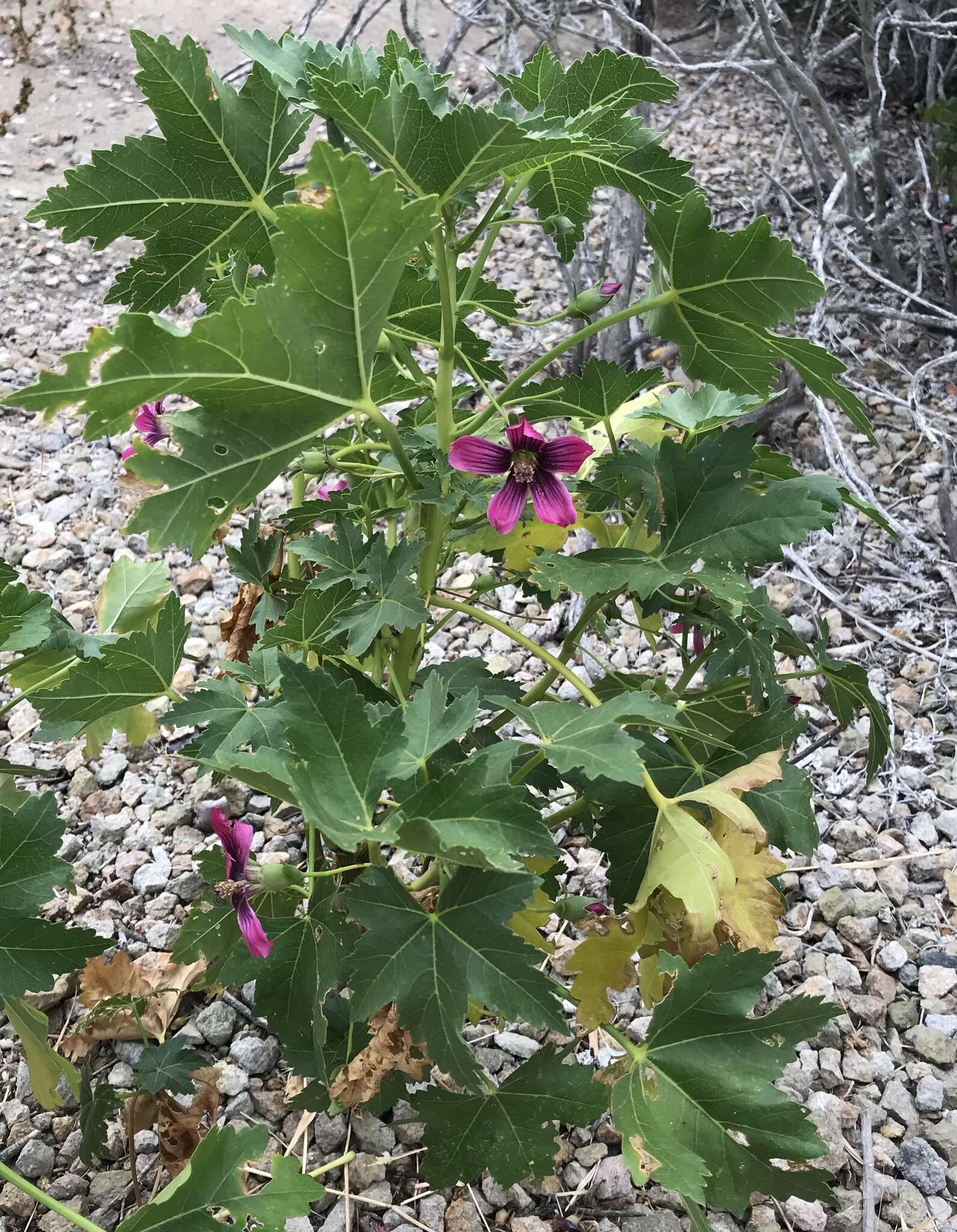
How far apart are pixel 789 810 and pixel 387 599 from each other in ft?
1.25

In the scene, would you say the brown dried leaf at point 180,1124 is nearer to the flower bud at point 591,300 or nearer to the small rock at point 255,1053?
the small rock at point 255,1053

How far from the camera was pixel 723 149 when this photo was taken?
310 cm

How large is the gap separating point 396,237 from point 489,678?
40 cm

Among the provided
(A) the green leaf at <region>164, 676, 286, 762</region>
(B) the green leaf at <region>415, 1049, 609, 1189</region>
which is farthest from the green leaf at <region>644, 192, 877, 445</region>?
(B) the green leaf at <region>415, 1049, 609, 1189</region>

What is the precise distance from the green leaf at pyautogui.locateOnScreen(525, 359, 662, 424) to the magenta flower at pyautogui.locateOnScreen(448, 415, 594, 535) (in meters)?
0.10

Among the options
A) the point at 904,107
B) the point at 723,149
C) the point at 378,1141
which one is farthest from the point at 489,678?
the point at 904,107

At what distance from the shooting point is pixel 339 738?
24.9 inches

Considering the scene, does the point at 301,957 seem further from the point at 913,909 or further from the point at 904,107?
the point at 904,107

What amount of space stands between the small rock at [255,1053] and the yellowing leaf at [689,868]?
0.54 m

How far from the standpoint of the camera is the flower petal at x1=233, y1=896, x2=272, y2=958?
785 millimetres

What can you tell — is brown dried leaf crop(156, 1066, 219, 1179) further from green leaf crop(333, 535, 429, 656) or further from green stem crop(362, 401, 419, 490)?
green stem crop(362, 401, 419, 490)

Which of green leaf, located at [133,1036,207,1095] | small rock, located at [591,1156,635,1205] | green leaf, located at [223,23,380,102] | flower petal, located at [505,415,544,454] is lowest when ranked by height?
small rock, located at [591,1156,635,1205]

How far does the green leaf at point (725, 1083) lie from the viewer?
2.40ft

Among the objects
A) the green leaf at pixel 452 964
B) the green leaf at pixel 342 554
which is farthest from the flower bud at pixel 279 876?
the green leaf at pixel 342 554
